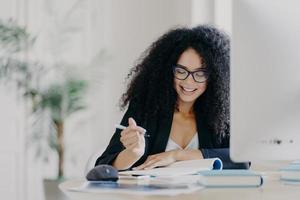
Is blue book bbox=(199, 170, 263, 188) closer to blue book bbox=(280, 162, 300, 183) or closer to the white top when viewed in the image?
blue book bbox=(280, 162, 300, 183)

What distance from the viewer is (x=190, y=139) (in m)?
2.04

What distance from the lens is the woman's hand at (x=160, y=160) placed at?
1811 mm

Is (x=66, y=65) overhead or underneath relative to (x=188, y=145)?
overhead

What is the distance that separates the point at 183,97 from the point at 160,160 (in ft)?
0.91

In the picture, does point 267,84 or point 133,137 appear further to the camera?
point 133,137

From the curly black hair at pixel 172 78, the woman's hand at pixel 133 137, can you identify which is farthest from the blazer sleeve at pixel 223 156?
the woman's hand at pixel 133 137

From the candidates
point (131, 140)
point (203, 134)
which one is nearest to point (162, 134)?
point (203, 134)

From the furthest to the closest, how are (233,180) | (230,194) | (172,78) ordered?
(172,78), (233,180), (230,194)

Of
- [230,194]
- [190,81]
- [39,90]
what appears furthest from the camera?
[39,90]

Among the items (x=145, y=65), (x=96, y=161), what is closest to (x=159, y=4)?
(x=145, y=65)

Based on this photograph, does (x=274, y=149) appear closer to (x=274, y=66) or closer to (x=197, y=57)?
(x=274, y=66)

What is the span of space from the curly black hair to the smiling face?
0.02 meters

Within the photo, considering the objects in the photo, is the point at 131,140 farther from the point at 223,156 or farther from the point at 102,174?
the point at 223,156

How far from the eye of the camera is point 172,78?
80.7 inches
